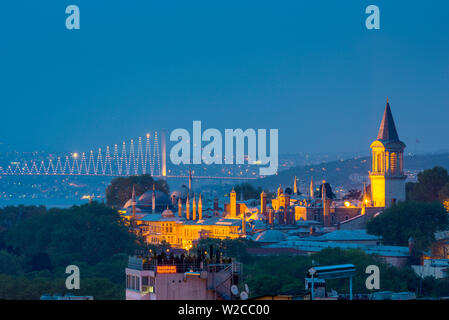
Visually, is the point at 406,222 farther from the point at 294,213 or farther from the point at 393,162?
the point at 294,213

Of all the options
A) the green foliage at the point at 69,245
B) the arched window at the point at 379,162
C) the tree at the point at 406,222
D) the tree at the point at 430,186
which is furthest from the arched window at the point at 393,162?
the green foliage at the point at 69,245

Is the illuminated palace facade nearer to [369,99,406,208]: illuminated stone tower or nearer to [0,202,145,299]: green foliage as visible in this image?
[369,99,406,208]: illuminated stone tower

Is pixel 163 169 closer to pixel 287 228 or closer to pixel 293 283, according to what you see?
pixel 287 228

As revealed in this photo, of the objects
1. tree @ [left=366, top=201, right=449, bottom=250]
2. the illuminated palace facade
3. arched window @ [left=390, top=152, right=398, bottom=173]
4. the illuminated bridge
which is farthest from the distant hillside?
tree @ [left=366, top=201, right=449, bottom=250]

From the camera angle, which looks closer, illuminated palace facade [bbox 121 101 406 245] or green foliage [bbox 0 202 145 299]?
green foliage [bbox 0 202 145 299]

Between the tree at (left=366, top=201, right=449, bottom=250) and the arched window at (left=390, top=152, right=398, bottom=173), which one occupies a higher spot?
the arched window at (left=390, top=152, right=398, bottom=173)

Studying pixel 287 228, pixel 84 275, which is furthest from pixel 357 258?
pixel 287 228

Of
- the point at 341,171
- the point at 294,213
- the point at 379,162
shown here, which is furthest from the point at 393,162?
the point at 341,171
